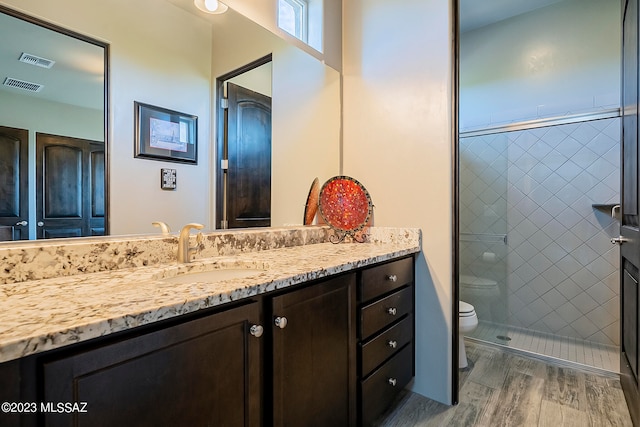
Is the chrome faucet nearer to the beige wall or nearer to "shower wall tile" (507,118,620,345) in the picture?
the beige wall

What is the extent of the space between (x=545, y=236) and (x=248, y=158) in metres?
2.32

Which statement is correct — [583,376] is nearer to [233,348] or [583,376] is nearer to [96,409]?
[233,348]

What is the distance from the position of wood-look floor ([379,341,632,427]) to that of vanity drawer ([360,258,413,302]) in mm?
644

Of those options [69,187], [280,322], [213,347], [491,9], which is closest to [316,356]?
[280,322]

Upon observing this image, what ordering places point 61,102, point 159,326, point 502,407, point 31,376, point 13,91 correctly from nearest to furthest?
point 31,376
point 159,326
point 13,91
point 61,102
point 502,407

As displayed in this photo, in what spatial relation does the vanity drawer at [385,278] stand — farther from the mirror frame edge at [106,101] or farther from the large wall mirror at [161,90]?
the mirror frame edge at [106,101]

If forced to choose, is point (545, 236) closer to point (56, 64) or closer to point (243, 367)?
point (243, 367)

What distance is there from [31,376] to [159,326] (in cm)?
20

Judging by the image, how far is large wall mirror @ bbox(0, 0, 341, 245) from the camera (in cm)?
110

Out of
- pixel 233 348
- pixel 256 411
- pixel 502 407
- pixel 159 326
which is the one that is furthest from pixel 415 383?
pixel 159 326

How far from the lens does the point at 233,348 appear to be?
81cm

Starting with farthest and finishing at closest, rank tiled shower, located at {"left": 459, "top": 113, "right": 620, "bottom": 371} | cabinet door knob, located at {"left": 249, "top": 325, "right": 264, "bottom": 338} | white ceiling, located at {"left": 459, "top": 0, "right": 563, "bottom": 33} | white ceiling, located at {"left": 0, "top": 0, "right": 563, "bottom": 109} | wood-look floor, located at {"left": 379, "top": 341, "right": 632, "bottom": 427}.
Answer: white ceiling, located at {"left": 459, "top": 0, "right": 563, "bottom": 33}
tiled shower, located at {"left": 459, "top": 113, "right": 620, "bottom": 371}
wood-look floor, located at {"left": 379, "top": 341, "right": 632, "bottom": 427}
white ceiling, located at {"left": 0, "top": 0, "right": 563, "bottom": 109}
cabinet door knob, located at {"left": 249, "top": 325, "right": 264, "bottom": 338}

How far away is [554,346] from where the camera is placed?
2301 mm

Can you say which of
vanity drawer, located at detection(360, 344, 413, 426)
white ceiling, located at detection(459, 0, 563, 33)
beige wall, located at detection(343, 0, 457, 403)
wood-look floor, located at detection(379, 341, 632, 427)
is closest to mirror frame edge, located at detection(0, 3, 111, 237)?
vanity drawer, located at detection(360, 344, 413, 426)
